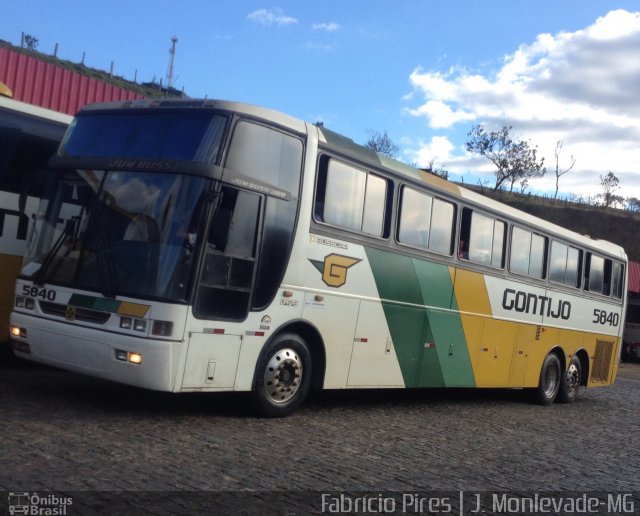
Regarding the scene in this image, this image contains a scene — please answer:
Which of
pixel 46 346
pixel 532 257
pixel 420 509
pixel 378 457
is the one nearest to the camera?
pixel 420 509

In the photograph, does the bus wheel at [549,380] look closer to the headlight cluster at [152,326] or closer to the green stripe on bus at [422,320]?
the green stripe on bus at [422,320]

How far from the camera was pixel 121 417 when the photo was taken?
7.55m

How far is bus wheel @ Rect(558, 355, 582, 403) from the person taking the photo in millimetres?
15062

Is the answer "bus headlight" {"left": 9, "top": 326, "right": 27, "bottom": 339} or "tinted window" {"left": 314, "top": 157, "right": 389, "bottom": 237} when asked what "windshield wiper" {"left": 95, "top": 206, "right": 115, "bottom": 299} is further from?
"tinted window" {"left": 314, "top": 157, "right": 389, "bottom": 237}

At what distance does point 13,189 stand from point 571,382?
37.1 feet

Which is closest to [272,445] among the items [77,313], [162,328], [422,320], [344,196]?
[162,328]

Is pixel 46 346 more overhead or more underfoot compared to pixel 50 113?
more underfoot

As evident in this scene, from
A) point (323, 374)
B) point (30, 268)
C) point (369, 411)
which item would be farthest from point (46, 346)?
point (369, 411)

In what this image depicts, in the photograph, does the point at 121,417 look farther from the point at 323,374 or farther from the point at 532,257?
the point at 532,257

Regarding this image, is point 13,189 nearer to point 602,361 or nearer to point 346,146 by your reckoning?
point 346,146

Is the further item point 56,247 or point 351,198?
point 351,198

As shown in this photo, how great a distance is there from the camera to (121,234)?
748 cm

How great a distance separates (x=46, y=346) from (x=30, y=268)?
37.5 inches

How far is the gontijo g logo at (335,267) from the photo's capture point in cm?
871
